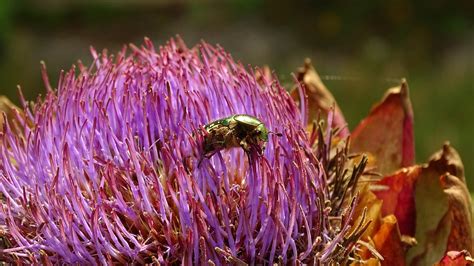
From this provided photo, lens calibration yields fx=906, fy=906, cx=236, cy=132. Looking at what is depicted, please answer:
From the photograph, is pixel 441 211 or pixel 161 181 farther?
pixel 441 211

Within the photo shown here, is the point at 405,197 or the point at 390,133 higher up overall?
the point at 390,133

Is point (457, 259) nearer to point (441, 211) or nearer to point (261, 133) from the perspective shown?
point (441, 211)

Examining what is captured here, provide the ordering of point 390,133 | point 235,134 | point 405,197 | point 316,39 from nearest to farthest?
1. point 235,134
2. point 405,197
3. point 390,133
4. point 316,39

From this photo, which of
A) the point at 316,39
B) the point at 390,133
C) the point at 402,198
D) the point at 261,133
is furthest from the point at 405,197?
the point at 316,39

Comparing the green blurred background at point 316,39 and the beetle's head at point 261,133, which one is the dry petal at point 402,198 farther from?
the green blurred background at point 316,39

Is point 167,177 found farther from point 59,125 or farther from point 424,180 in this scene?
A: point 424,180

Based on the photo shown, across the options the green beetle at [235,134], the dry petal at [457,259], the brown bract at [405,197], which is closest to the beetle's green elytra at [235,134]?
the green beetle at [235,134]
